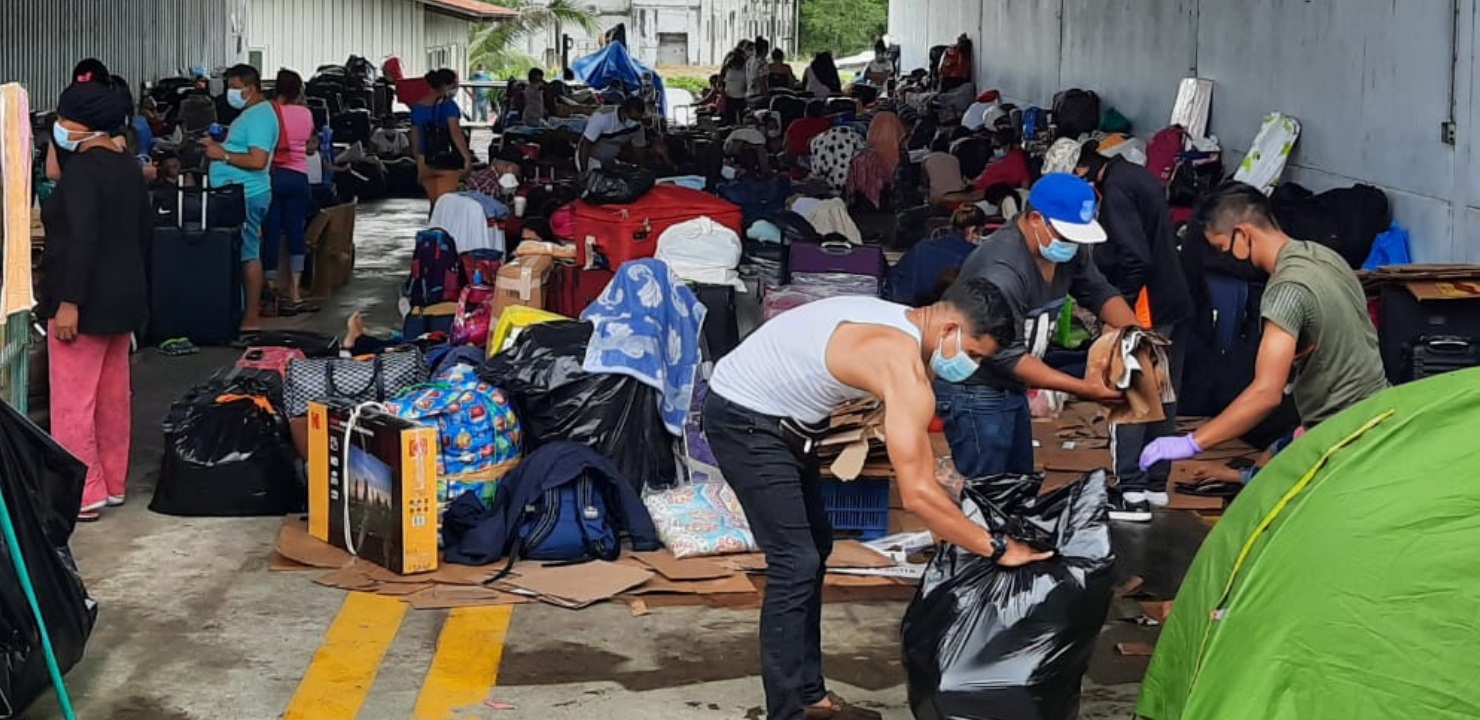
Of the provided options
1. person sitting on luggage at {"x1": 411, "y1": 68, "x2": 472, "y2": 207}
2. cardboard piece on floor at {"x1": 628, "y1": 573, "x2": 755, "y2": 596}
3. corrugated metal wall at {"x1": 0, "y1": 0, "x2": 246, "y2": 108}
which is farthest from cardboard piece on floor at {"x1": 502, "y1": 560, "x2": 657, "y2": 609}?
corrugated metal wall at {"x1": 0, "y1": 0, "x2": 246, "y2": 108}

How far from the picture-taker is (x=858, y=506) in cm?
826

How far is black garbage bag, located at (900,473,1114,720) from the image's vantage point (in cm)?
558

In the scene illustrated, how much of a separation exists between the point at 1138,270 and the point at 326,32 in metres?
30.0

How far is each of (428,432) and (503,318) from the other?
5.95ft

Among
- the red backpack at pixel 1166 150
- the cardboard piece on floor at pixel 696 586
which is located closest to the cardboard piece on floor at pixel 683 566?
the cardboard piece on floor at pixel 696 586

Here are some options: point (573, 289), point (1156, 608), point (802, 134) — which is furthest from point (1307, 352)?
point (802, 134)

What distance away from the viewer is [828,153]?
783 inches

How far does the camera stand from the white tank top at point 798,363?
5477mm

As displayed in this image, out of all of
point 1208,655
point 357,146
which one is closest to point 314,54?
point 357,146

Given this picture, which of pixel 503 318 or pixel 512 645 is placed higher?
pixel 503 318

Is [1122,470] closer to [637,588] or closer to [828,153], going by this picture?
[637,588]

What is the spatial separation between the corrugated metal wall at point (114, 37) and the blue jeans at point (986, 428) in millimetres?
13669

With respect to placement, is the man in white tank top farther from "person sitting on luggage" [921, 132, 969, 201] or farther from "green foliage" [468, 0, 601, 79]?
"green foliage" [468, 0, 601, 79]

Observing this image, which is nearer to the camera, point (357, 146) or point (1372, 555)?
point (1372, 555)
